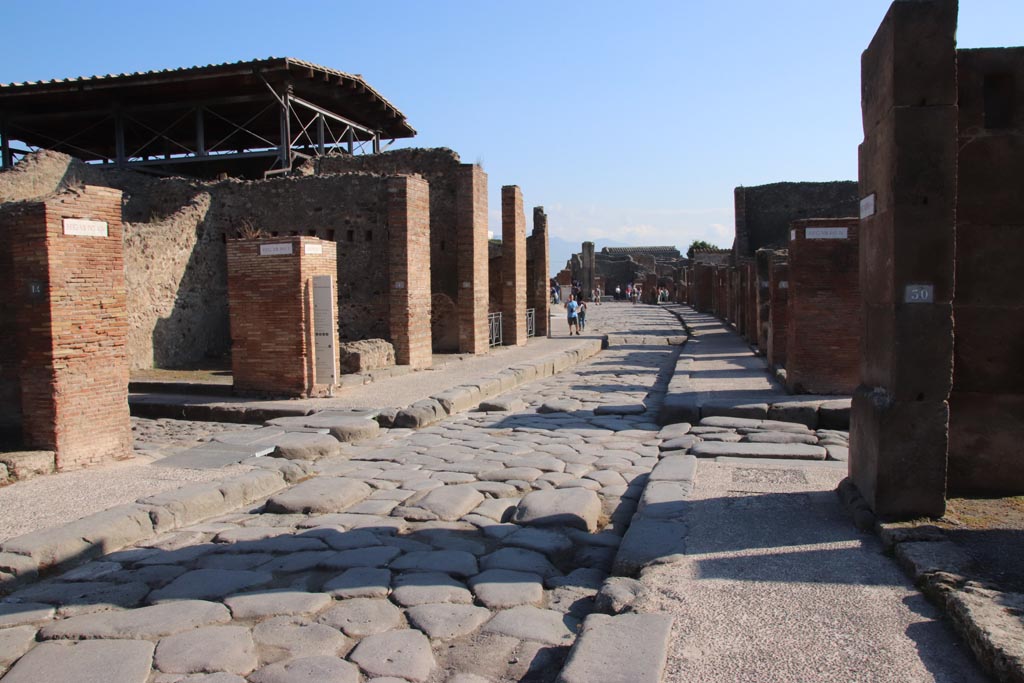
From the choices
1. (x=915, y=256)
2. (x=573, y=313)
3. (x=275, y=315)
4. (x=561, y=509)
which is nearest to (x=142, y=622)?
(x=561, y=509)

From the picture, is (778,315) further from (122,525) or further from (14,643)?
(14,643)

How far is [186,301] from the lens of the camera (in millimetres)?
14664

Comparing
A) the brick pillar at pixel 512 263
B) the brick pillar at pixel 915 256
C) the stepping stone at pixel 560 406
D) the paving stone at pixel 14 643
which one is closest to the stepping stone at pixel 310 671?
the paving stone at pixel 14 643

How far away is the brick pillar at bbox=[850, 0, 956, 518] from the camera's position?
14.0 feet

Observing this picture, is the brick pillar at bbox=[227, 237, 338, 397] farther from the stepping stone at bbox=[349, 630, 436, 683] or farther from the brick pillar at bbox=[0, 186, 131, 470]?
the stepping stone at bbox=[349, 630, 436, 683]

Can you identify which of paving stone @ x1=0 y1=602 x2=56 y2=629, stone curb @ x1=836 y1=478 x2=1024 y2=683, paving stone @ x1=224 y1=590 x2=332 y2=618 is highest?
stone curb @ x1=836 y1=478 x2=1024 y2=683

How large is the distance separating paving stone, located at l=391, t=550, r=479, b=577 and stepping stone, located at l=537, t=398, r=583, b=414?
5.72m

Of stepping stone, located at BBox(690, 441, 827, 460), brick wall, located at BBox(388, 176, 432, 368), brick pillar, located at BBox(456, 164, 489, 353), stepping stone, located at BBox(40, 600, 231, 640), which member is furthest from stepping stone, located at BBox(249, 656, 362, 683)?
brick pillar, located at BBox(456, 164, 489, 353)

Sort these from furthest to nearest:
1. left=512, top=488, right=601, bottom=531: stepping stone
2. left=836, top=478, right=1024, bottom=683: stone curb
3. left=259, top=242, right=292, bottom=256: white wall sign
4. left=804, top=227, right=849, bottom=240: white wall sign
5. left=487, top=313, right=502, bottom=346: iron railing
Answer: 1. left=487, top=313, right=502, bottom=346: iron railing
2. left=259, top=242, right=292, bottom=256: white wall sign
3. left=804, top=227, right=849, bottom=240: white wall sign
4. left=512, top=488, right=601, bottom=531: stepping stone
5. left=836, top=478, right=1024, bottom=683: stone curb

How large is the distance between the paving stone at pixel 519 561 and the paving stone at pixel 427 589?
0.31 m

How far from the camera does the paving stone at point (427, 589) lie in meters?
3.97

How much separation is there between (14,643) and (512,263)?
16128 millimetres

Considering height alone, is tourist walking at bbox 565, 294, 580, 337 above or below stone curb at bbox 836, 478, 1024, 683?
above

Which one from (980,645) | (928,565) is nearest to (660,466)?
(928,565)
